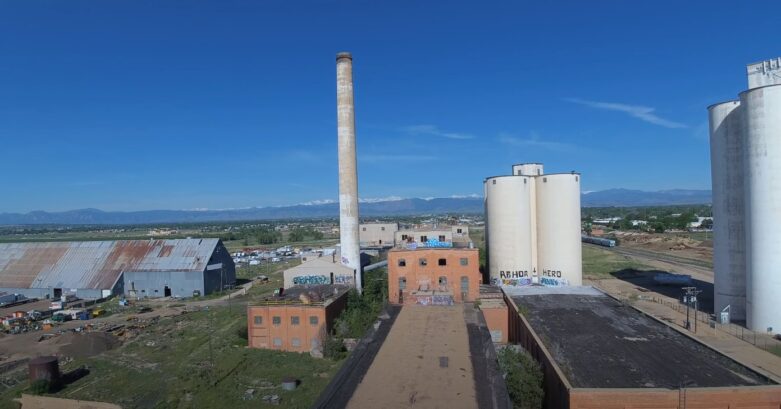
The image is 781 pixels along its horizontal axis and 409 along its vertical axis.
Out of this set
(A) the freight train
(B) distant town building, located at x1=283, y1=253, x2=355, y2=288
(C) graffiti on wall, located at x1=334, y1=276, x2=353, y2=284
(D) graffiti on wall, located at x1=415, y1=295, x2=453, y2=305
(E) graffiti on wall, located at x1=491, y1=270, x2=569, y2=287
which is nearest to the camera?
(D) graffiti on wall, located at x1=415, y1=295, x2=453, y2=305

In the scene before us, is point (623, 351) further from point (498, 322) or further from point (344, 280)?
point (344, 280)

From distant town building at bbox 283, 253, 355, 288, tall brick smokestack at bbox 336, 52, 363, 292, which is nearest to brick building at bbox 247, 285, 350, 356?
distant town building at bbox 283, 253, 355, 288

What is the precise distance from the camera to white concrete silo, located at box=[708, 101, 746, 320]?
→ 3391 centimetres

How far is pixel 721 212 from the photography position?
35.1m

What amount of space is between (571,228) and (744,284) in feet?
43.9

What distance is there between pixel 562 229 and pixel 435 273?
13.6 metres

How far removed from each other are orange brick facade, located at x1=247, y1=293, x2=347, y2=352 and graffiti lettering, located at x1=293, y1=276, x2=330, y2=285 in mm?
7554

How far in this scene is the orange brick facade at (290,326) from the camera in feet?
105

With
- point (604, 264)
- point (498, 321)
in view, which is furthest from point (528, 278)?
point (604, 264)

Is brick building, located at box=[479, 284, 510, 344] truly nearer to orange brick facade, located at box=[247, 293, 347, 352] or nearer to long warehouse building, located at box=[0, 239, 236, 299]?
orange brick facade, located at box=[247, 293, 347, 352]

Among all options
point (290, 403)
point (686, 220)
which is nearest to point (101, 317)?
point (290, 403)

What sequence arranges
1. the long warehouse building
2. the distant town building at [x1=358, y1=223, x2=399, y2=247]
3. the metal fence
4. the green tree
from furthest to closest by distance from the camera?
the distant town building at [x1=358, y1=223, x2=399, y2=247], the long warehouse building, the metal fence, the green tree

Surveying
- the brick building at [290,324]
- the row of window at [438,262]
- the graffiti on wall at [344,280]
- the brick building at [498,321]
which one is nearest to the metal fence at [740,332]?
the brick building at [498,321]

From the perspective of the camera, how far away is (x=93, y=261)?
193ft
